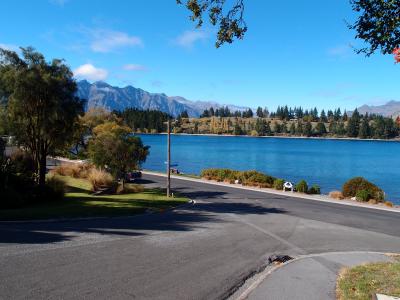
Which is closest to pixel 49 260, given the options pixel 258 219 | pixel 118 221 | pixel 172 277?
pixel 172 277

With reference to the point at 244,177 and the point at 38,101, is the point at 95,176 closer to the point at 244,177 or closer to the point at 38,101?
the point at 38,101

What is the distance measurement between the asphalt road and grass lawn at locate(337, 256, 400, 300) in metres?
2.50

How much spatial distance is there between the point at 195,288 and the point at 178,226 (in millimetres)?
8491

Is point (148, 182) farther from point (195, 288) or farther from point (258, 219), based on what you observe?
point (195, 288)

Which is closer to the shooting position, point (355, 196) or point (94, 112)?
point (355, 196)

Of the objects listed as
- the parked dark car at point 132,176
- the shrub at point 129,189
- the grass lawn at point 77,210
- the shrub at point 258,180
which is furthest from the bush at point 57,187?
the shrub at point 258,180

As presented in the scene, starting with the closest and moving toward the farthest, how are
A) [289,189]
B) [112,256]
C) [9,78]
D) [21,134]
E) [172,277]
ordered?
[172,277] < [112,256] < [9,78] < [21,134] < [289,189]

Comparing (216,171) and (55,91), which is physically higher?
(55,91)

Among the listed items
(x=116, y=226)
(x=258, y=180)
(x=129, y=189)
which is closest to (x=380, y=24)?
(x=116, y=226)

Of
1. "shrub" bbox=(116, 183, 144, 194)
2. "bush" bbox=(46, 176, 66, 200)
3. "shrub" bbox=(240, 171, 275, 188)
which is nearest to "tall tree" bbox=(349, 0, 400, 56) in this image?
"bush" bbox=(46, 176, 66, 200)

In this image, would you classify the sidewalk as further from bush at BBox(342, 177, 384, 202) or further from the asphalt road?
bush at BBox(342, 177, 384, 202)

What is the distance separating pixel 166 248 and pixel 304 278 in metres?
4.48

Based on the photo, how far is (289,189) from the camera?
42.1 metres

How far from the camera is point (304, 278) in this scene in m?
11.5
